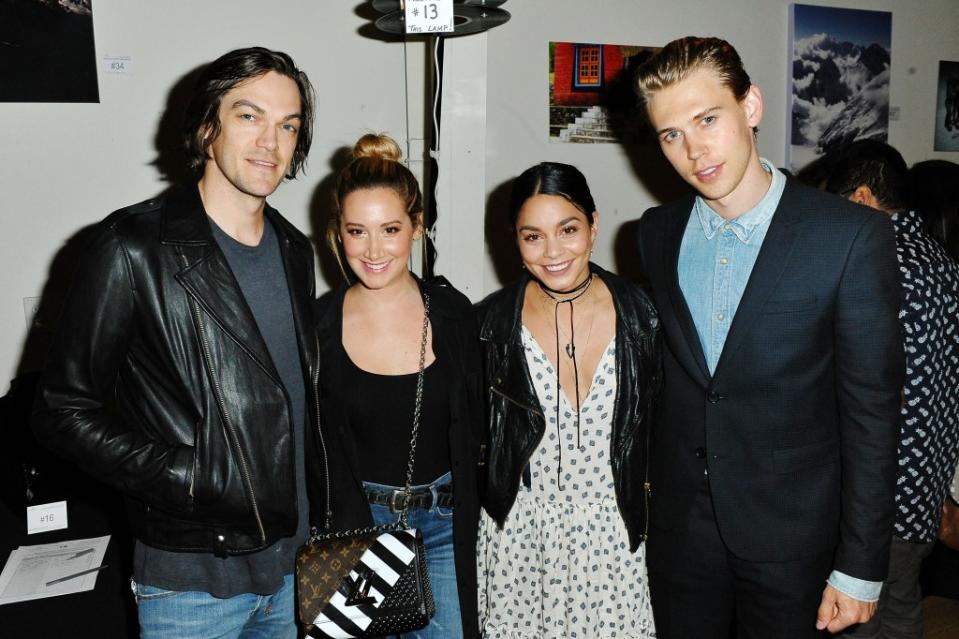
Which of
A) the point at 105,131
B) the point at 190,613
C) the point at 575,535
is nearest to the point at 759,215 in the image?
the point at 575,535

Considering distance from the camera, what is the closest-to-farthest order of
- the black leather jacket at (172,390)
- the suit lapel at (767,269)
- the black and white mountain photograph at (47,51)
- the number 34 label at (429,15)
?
1. the black leather jacket at (172,390)
2. the suit lapel at (767,269)
3. the number 34 label at (429,15)
4. the black and white mountain photograph at (47,51)

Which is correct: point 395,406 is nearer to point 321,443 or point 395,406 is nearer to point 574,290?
point 321,443

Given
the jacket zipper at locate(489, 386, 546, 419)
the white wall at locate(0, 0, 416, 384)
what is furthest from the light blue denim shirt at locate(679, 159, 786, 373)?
the white wall at locate(0, 0, 416, 384)

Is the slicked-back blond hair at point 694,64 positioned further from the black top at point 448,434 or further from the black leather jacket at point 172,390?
the black leather jacket at point 172,390

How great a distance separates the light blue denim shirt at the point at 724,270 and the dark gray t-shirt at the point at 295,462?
950 millimetres

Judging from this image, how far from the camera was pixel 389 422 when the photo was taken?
1.87 m

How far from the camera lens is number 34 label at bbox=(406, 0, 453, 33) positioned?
213 cm

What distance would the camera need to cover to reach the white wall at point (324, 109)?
2609 millimetres

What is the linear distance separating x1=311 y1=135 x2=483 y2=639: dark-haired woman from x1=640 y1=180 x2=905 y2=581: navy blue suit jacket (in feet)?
1.88

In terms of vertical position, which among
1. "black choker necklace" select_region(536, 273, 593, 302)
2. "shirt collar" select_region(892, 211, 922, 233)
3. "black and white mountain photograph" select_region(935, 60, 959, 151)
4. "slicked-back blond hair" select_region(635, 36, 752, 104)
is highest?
"black and white mountain photograph" select_region(935, 60, 959, 151)

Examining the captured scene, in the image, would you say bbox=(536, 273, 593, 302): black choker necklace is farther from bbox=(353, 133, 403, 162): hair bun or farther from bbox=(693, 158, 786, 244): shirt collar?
bbox=(353, 133, 403, 162): hair bun

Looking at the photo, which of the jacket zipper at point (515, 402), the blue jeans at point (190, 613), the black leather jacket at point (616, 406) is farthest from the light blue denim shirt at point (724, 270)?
the blue jeans at point (190, 613)

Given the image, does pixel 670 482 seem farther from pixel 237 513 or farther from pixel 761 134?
pixel 761 134

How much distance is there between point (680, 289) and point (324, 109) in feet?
5.69
